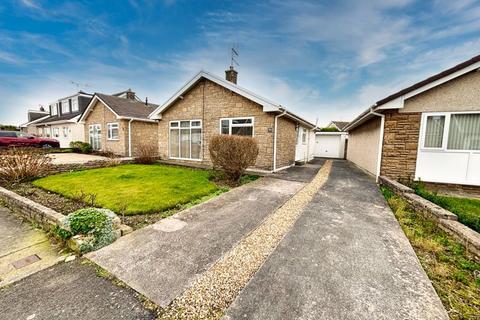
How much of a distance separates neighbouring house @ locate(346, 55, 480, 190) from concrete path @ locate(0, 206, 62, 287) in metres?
10.2

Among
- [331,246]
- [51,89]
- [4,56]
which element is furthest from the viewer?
[51,89]

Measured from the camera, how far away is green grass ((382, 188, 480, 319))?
6.71 feet

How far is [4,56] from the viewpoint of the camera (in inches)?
629

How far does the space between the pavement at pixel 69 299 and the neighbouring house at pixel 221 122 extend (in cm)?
816

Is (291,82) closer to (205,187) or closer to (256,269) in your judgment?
(205,187)

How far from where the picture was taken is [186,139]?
12.5 meters

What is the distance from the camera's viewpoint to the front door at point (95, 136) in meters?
17.7

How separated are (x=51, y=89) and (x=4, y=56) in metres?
9.14

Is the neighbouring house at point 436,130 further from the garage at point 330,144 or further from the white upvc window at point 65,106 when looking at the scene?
the white upvc window at point 65,106

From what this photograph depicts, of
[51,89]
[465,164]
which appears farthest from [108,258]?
[51,89]

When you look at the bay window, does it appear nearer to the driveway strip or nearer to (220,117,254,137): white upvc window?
(220,117,254,137): white upvc window

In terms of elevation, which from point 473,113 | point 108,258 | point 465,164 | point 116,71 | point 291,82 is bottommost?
point 108,258

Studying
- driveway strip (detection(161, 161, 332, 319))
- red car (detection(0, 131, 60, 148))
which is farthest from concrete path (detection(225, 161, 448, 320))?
red car (detection(0, 131, 60, 148))

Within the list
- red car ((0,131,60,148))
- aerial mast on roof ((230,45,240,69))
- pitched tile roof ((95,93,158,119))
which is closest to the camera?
aerial mast on roof ((230,45,240,69))
